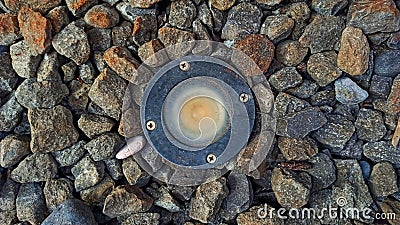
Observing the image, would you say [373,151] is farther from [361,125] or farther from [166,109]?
[166,109]

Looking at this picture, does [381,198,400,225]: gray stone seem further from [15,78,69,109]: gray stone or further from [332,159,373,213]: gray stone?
[15,78,69,109]: gray stone

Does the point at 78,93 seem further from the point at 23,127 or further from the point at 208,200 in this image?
the point at 208,200

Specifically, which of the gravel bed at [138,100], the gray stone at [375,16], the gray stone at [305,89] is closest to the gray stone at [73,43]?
the gravel bed at [138,100]

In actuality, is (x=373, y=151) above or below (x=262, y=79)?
below

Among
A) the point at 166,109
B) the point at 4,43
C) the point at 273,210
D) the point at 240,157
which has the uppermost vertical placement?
the point at 4,43

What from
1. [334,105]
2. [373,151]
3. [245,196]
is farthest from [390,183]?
[245,196]

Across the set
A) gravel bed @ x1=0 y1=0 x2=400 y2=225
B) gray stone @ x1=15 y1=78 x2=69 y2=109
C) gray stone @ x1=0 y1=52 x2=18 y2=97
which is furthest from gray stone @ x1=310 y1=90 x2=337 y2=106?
gray stone @ x1=0 y1=52 x2=18 y2=97

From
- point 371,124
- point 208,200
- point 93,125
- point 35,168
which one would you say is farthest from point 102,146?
point 371,124
